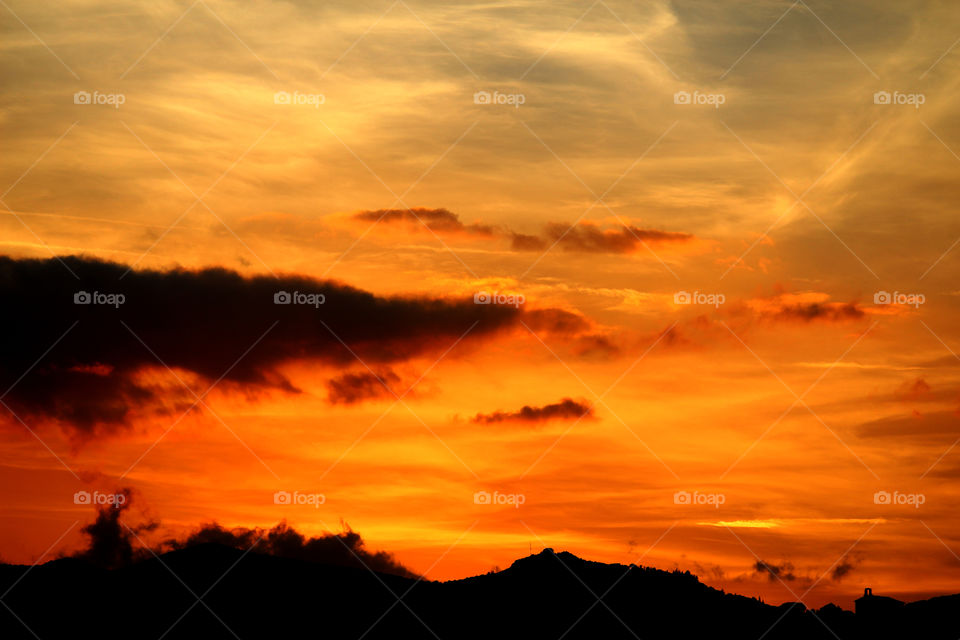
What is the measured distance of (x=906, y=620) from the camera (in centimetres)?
19825

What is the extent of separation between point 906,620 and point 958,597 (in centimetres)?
1098

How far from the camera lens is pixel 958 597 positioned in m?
199
